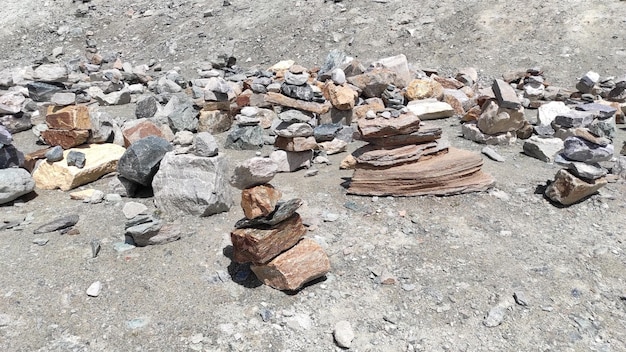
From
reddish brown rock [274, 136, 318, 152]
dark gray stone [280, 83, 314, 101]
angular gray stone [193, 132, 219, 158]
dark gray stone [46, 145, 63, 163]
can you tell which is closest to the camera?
angular gray stone [193, 132, 219, 158]

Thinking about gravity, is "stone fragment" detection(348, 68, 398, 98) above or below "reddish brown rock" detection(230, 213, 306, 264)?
below

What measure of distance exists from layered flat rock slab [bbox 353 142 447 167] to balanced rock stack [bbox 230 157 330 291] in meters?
1.86

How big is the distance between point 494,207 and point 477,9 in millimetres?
10257

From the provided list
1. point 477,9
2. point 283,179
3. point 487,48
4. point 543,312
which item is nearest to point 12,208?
point 283,179

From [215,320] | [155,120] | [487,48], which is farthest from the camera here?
[487,48]

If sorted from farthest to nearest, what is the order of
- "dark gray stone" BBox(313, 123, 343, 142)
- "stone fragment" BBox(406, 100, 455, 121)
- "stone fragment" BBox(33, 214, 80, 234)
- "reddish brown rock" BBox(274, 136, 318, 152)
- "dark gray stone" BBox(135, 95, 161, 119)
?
1. "dark gray stone" BBox(135, 95, 161, 119)
2. "stone fragment" BBox(406, 100, 455, 121)
3. "dark gray stone" BBox(313, 123, 343, 142)
4. "reddish brown rock" BBox(274, 136, 318, 152)
5. "stone fragment" BBox(33, 214, 80, 234)

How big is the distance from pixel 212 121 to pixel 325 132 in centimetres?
231

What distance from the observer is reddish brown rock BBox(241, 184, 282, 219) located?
15.1 feet

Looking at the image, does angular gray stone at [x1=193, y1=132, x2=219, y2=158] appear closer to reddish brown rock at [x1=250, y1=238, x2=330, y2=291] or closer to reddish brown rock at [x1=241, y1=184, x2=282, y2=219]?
reddish brown rock at [x1=241, y1=184, x2=282, y2=219]

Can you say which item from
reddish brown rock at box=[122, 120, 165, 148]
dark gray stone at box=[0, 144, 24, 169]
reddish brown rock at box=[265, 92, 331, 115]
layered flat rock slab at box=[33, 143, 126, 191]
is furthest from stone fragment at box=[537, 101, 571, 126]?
dark gray stone at box=[0, 144, 24, 169]

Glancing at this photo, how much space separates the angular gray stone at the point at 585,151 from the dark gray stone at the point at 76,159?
6558 millimetres

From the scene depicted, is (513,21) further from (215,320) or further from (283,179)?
(215,320)

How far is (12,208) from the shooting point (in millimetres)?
6227

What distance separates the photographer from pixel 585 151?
6195 millimetres
